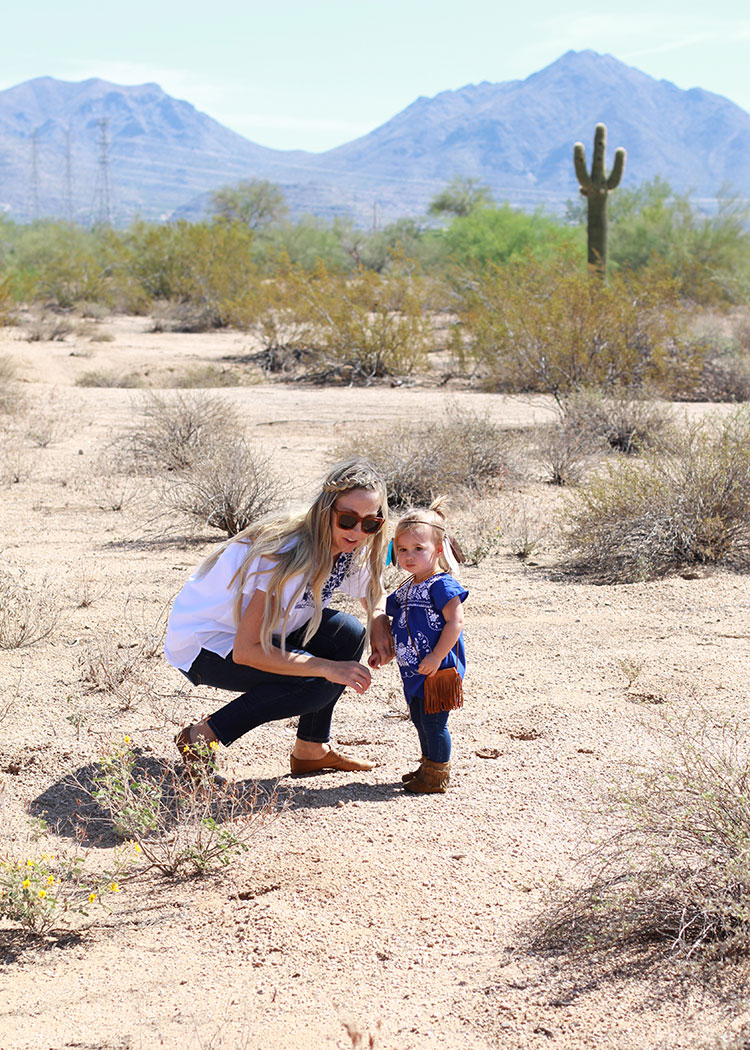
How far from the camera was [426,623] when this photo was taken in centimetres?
394

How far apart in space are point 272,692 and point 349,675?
329mm

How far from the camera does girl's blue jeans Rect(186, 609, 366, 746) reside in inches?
159

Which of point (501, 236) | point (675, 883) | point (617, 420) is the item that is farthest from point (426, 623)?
point (501, 236)

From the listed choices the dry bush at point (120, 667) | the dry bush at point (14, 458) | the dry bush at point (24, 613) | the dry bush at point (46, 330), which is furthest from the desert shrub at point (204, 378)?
the dry bush at point (120, 667)

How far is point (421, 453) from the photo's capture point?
9094mm

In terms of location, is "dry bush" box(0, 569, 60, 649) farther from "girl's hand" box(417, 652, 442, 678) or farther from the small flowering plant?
"girl's hand" box(417, 652, 442, 678)

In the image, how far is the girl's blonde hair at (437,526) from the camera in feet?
12.9

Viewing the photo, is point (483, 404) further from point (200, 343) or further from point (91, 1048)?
point (91, 1048)

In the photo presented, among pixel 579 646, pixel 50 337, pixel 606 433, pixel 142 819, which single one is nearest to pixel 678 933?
pixel 142 819

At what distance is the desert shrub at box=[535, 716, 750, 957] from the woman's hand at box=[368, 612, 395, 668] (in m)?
1.11

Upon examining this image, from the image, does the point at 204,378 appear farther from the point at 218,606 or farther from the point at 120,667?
the point at 218,606

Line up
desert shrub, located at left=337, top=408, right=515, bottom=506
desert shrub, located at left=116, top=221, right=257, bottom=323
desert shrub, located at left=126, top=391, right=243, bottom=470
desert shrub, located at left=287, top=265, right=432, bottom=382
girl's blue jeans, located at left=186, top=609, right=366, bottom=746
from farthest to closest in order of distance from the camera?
desert shrub, located at left=116, top=221, right=257, bottom=323, desert shrub, located at left=287, top=265, right=432, bottom=382, desert shrub, located at left=126, top=391, right=243, bottom=470, desert shrub, located at left=337, top=408, right=515, bottom=506, girl's blue jeans, located at left=186, top=609, right=366, bottom=746

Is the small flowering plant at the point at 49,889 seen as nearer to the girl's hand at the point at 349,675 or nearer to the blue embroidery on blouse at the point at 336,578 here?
the girl's hand at the point at 349,675

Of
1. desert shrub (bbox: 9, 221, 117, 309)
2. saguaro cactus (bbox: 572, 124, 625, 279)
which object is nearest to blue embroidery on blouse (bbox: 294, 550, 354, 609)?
saguaro cactus (bbox: 572, 124, 625, 279)
